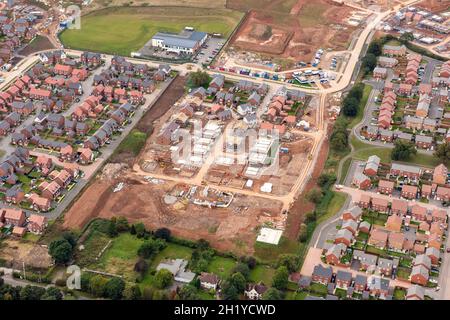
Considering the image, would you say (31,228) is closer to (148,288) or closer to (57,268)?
(57,268)

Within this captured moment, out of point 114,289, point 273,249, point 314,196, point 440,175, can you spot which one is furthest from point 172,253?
point 440,175

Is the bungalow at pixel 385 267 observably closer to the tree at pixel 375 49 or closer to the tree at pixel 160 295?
the tree at pixel 160 295

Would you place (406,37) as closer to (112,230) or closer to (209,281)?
(112,230)

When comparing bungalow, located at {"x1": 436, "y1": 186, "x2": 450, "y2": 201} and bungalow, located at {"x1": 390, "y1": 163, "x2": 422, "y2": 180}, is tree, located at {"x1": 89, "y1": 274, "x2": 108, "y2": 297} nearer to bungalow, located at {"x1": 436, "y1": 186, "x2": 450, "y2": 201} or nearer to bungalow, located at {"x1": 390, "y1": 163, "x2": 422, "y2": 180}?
bungalow, located at {"x1": 390, "y1": 163, "x2": 422, "y2": 180}

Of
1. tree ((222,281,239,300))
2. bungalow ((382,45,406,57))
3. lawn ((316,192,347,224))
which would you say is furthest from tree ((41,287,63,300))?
bungalow ((382,45,406,57))

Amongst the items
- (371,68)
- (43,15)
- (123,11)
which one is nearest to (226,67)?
(371,68)

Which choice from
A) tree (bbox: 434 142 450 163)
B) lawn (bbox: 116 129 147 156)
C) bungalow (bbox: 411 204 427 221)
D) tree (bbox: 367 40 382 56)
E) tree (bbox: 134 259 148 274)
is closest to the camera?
tree (bbox: 134 259 148 274)
